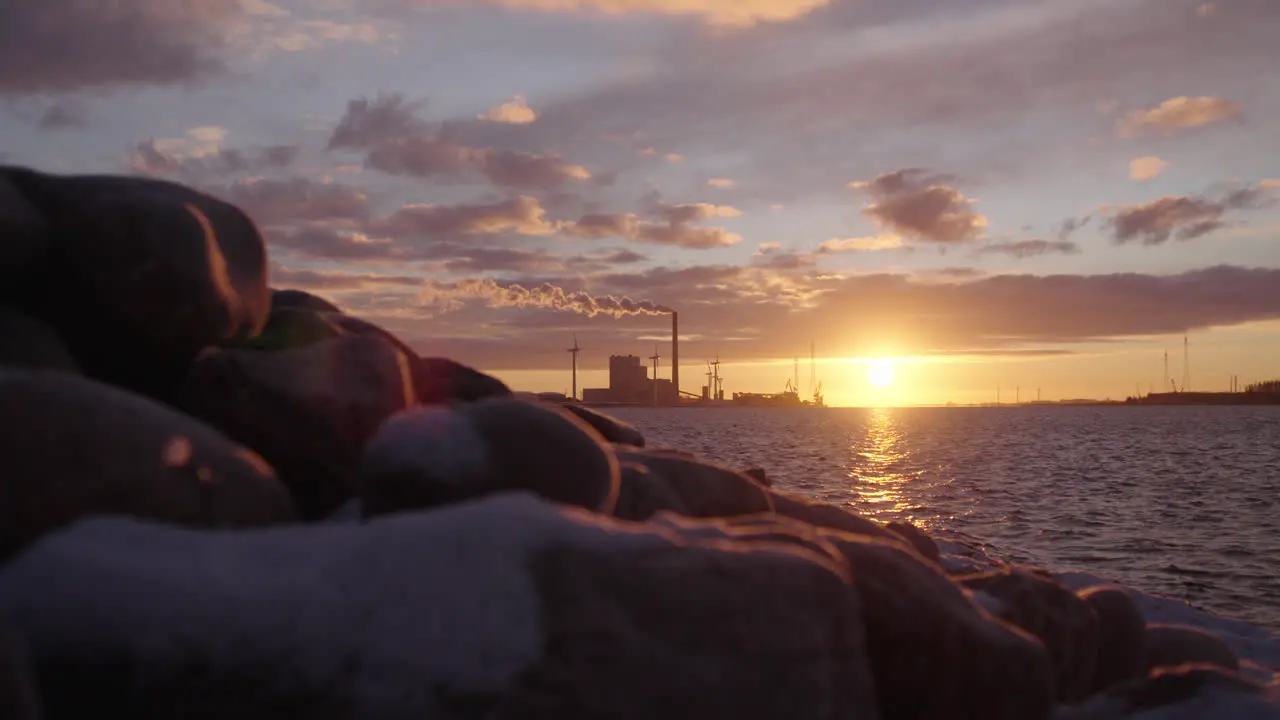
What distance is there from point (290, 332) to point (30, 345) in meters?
1.42

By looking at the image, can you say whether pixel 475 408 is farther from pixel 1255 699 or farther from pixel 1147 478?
pixel 1147 478

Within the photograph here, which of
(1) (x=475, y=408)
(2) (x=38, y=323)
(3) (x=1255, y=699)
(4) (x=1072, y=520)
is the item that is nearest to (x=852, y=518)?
(3) (x=1255, y=699)

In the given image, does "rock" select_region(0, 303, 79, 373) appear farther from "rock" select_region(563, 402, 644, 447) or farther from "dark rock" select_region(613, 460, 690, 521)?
"rock" select_region(563, 402, 644, 447)

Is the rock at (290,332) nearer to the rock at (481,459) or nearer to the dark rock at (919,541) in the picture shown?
the rock at (481,459)

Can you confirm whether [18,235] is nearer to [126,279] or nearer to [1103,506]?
[126,279]

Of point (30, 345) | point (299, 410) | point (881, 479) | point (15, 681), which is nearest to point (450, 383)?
point (299, 410)

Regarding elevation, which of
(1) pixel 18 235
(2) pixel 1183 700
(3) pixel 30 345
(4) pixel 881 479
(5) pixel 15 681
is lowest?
(4) pixel 881 479

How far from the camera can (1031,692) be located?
4.97 m

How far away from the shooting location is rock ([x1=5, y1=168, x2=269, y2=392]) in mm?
5176

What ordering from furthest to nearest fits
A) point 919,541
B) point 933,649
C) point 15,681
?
point 919,541 → point 933,649 → point 15,681

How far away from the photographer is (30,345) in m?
4.91

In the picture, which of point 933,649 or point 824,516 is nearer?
point 933,649

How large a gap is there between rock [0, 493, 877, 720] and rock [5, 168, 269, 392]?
2.39 m

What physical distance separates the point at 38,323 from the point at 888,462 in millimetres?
44068
